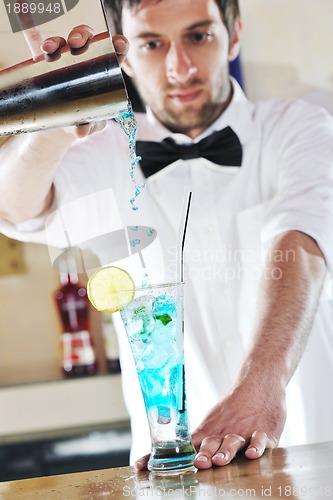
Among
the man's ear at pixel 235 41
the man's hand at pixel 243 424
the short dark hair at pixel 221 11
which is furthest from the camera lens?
the man's ear at pixel 235 41

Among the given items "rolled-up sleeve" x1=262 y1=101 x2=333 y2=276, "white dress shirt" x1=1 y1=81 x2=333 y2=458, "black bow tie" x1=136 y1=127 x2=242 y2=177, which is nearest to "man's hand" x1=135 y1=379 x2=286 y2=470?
"rolled-up sleeve" x1=262 y1=101 x2=333 y2=276

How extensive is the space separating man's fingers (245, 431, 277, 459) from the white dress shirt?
72 centimetres

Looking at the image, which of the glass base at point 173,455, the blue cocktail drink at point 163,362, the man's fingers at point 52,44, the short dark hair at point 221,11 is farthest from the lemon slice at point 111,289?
the short dark hair at point 221,11

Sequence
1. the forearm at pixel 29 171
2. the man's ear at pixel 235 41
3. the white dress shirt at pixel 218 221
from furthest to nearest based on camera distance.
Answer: the man's ear at pixel 235 41 → the white dress shirt at pixel 218 221 → the forearm at pixel 29 171

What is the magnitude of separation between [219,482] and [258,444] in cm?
20

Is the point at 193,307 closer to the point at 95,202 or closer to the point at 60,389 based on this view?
the point at 95,202

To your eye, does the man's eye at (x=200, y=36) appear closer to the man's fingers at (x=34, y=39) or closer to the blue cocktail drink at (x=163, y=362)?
the man's fingers at (x=34, y=39)

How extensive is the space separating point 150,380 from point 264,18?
111 inches

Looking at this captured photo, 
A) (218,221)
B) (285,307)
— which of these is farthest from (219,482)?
(218,221)

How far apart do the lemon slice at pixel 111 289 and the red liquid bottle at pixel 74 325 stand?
2204 mm

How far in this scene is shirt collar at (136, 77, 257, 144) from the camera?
2379mm

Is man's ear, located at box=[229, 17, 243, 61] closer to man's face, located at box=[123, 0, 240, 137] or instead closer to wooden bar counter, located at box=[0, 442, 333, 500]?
man's face, located at box=[123, 0, 240, 137]

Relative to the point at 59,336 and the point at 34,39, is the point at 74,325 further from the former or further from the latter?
the point at 34,39

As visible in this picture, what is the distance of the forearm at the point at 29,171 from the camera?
73.5 inches
